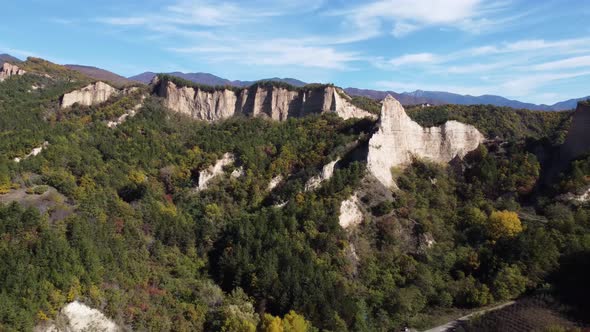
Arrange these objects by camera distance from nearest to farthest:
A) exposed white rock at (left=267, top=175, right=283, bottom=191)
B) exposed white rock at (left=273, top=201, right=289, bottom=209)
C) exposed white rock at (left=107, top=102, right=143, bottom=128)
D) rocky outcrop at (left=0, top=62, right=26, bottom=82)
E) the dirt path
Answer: the dirt path → exposed white rock at (left=273, top=201, right=289, bottom=209) → exposed white rock at (left=267, top=175, right=283, bottom=191) → exposed white rock at (left=107, top=102, right=143, bottom=128) → rocky outcrop at (left=0, top=62, right=26, bottom=82)

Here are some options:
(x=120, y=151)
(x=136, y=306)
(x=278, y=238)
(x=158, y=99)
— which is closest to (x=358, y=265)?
(x=278, y=238)

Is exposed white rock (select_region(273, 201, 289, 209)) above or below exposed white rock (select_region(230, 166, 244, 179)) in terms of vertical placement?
below

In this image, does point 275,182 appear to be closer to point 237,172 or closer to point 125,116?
point 237,172

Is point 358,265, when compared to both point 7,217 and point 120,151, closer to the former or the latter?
point 7,217

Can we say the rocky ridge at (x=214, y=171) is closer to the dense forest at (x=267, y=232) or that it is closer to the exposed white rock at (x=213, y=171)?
the exposed white rock at (x=213, y=171)

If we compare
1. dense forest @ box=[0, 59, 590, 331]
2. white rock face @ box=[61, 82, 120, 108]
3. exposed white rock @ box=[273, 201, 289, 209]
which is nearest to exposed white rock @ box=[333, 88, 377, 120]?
dense forest @ box=[0, 59, 590, 331]

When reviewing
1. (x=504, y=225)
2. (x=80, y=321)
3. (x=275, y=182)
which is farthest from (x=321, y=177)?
(x=80, y=321)

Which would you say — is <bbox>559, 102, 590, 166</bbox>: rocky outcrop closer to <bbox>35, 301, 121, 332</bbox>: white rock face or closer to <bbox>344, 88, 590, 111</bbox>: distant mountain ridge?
<bbox>35, 301, 121, 332</bbox>: white rock face
